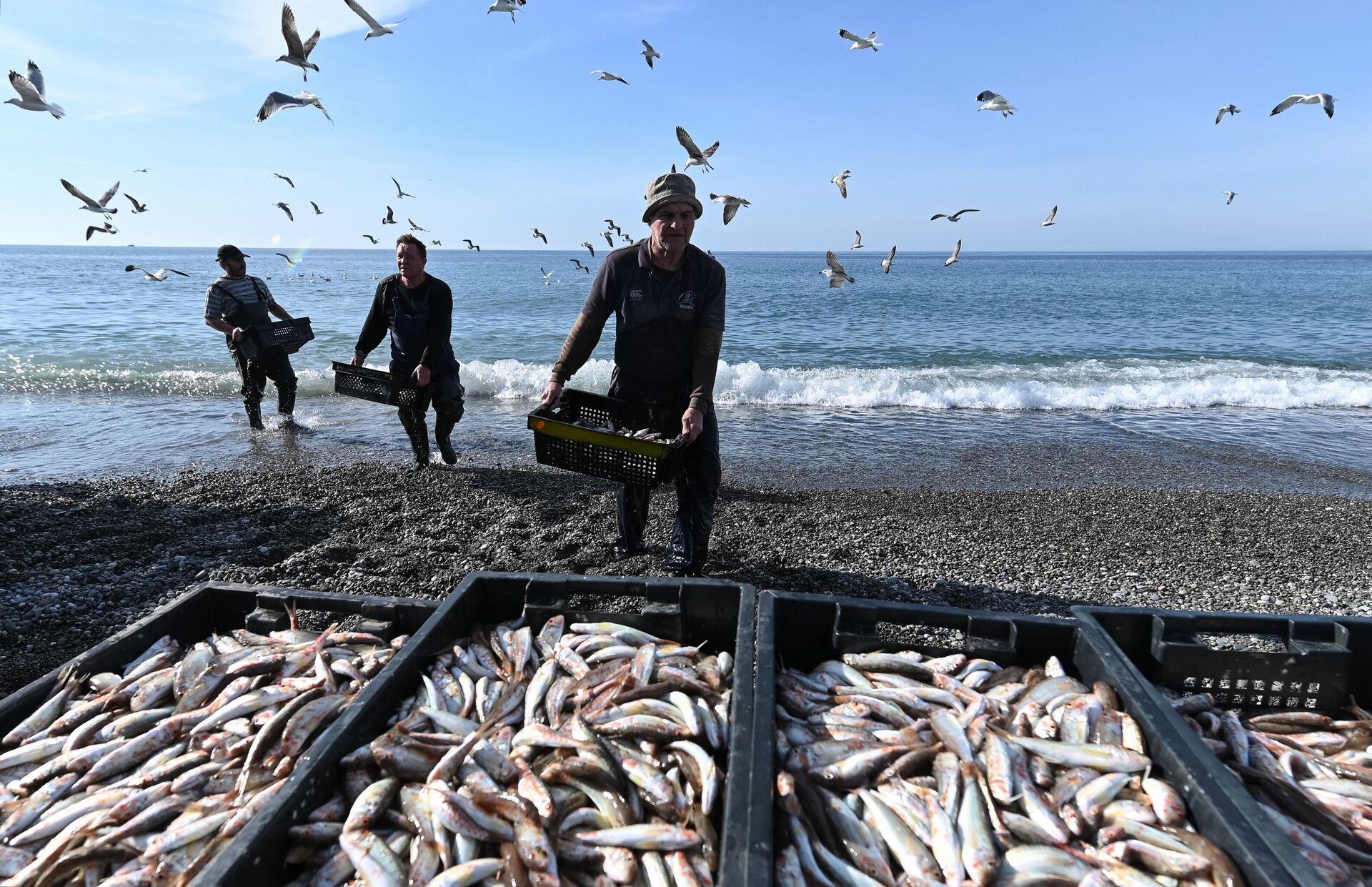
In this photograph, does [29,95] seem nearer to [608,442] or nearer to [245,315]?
[245,315]

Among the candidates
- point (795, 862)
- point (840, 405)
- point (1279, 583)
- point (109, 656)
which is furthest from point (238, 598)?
point (840, 405)

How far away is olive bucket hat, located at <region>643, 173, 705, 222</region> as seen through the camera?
4.51 meters

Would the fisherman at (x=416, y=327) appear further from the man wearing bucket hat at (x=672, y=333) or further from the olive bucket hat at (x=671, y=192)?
the olive bucket hat at (x=671, y=192)

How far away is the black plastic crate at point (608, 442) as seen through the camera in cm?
466

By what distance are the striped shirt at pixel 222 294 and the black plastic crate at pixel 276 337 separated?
0.37 meters

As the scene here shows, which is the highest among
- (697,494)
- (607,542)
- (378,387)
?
(378,387)

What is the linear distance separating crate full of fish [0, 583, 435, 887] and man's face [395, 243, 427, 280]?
13.9ft

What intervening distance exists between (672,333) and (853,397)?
10.7m

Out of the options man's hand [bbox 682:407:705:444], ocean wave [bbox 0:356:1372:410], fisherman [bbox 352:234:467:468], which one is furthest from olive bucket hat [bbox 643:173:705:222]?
ocean wave [bbox 0:356:1372:410]

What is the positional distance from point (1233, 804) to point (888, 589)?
330cm

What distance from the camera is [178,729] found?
305 centimetres

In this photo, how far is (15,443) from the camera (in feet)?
34.8

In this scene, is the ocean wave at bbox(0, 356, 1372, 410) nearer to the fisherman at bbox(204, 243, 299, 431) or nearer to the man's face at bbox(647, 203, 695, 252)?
the fisherman at bbox(204, 243, 299, 431)

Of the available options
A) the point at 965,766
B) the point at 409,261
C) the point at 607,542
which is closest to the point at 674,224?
the point at 607,542
